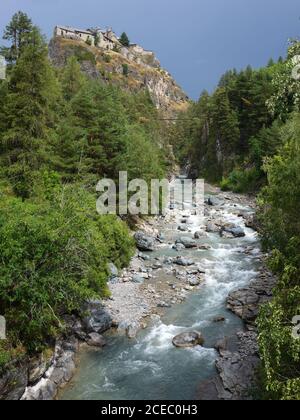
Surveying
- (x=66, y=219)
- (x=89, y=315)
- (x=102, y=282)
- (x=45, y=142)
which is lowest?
(x=89, y=315)

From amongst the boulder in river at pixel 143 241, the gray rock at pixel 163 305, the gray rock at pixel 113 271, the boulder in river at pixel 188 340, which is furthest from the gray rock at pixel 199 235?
the boulder in river at pixel 188 340

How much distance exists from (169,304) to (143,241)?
401 inches

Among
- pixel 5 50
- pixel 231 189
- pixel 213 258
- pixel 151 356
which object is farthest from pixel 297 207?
pixel 231 189

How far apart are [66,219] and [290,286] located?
10265mm

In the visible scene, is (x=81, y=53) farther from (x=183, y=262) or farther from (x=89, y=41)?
(x=183, y=262)

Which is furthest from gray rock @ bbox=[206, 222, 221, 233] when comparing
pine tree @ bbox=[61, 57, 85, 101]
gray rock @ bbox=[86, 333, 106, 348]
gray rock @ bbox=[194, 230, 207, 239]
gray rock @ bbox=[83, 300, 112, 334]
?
pine tree @ bbox=[61, 57, 85, 101]

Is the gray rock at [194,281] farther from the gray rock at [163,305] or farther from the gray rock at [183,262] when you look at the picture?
the gray rock at [163,305]

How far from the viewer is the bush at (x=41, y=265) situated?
15.1 m

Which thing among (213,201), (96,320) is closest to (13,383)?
(96,320)

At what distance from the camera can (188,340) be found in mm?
18562

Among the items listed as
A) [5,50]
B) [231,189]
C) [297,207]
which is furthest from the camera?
[231,189]

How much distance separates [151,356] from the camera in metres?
17.7
